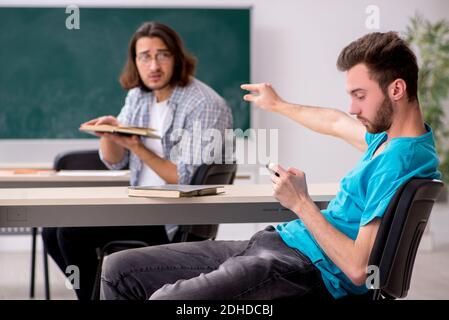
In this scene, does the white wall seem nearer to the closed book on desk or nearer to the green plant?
the green plant

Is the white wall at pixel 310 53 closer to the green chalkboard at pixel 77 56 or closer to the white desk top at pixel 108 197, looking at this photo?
the green chalkboard at pixel 77 56

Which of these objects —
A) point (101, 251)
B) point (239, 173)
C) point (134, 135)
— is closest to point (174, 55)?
point (134, 135)

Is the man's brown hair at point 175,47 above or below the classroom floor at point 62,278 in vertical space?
above

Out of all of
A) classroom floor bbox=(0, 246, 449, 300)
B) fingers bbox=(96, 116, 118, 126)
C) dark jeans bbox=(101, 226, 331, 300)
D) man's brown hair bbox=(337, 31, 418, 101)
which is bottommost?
classroom floor bbox=(0, 246, 449, 300)

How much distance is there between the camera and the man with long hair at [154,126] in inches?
123

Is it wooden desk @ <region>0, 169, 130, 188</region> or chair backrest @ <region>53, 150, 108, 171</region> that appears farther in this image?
chair backrest @ <region>53, 150, 108, 171</region>

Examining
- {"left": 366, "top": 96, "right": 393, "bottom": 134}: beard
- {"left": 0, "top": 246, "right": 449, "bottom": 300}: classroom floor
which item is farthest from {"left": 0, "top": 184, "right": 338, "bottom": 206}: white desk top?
{"left": 0, "top": 246, "right": 449, "bottom": 300}: classroom floor

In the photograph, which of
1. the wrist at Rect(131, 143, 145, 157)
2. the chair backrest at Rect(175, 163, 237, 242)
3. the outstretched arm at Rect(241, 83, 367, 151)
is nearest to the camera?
the outstretched arm at Rect(241, 83, 367, 151)

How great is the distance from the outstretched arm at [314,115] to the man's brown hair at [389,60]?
0.59m

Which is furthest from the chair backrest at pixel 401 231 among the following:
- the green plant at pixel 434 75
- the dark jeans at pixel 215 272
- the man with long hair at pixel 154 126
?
the green plant at pixel 434 75

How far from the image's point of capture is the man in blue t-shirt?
69.6 inches

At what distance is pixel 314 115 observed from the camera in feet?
8.51

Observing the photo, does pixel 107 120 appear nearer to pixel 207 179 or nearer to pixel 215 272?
pixel 207 179

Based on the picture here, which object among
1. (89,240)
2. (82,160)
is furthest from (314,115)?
(82,160)
